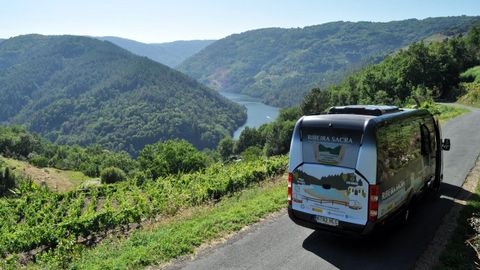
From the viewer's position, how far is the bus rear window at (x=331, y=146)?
26.7ft

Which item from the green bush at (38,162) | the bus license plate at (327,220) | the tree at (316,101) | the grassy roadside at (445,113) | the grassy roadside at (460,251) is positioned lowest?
the green bush at (38,162)

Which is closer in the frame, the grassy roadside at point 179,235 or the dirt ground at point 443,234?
the dirt ground at point 443,234

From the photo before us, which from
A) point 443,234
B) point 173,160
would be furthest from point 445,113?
point 173,160

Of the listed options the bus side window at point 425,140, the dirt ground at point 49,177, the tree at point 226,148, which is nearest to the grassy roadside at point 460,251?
the bus side window at point 425,140

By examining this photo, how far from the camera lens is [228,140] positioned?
121 meters

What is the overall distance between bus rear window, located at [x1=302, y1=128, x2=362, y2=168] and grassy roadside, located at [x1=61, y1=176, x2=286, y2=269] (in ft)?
9.91

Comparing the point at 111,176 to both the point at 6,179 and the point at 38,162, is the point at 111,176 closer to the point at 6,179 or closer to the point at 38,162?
the point at 6,179

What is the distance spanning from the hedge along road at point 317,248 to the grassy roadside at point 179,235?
0.48 metres

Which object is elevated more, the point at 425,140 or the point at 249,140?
the point at 425,140

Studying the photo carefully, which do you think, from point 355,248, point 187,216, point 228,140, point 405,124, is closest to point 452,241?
point 355,248

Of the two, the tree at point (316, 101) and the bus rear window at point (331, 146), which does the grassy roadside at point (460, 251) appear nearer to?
the bus rear window at point (331, 146)

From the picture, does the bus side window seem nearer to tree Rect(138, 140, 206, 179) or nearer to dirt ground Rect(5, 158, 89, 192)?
tree Rect(138, 140, 206, 179)

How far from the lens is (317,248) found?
8898mm

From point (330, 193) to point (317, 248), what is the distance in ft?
4.83
